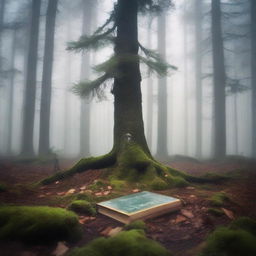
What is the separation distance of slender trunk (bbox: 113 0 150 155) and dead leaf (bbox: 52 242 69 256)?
4.24m

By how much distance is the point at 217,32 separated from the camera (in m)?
17.4

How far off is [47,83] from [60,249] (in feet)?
56.8

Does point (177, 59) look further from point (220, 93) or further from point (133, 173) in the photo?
point (133, 173)

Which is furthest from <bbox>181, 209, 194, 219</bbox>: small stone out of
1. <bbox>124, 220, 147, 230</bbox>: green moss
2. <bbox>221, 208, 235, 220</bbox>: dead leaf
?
<bbox>124, 220, 147, 230</bbox>: green moss

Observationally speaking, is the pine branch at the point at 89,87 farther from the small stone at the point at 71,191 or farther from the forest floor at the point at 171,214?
the small stone at the point at 71,191

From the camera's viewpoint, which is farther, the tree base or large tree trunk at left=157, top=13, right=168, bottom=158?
large tree trunk at left=157, top=13, right=168, bottom=158

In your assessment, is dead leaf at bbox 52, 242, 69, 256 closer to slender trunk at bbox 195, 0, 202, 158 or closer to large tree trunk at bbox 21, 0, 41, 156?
large tree trunk at bbox 21, 0, 41, 156

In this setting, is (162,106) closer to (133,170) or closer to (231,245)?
(133,170)

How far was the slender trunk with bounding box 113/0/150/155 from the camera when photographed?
6828mm

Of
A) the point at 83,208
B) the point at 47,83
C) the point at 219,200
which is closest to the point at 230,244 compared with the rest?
the point at 219,200

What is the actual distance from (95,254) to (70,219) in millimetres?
778

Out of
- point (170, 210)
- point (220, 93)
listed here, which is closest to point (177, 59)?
point (220, 93)

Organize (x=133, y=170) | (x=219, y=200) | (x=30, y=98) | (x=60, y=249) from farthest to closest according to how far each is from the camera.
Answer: (x=30, y=98)
(x=133, y=170)
(x=219, y=200)
(x=60, y=249)

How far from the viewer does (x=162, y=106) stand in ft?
69.4
